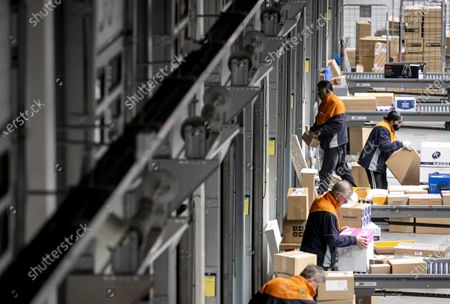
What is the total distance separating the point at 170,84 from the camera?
5.07 meters

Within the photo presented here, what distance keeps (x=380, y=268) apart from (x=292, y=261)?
1.30 m

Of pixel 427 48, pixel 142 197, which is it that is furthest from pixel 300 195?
pixel 427 48

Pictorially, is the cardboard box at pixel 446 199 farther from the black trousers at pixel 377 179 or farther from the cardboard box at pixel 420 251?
A: the black trousers at pixel 377 179

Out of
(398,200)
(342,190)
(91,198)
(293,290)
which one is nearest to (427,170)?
(398,200)

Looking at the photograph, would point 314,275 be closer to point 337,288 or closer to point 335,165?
point 337,288

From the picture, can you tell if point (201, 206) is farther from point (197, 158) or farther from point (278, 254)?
point (278, 254)

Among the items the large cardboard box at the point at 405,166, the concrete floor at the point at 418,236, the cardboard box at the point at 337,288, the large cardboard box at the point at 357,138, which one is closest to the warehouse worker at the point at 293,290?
the cardboard box at the point at 337,288

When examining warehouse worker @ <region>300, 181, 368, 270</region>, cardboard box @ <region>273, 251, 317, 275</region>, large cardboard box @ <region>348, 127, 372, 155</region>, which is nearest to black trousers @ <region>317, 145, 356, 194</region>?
large cardboard box @ <region>348, 127, 372, 155</region>

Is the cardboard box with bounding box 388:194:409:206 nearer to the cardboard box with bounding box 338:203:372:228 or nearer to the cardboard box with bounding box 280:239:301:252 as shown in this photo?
the cardboard box with bounding box 338:203:372:228

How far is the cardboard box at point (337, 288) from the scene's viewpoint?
10273 mm

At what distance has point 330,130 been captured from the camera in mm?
16156

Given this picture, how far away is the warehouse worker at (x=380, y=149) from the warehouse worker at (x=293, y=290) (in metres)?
7.36

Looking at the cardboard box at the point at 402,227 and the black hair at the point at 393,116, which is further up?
the black hair at the point at 393,116

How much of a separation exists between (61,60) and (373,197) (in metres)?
10.3
